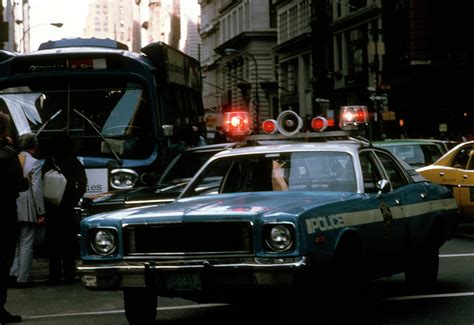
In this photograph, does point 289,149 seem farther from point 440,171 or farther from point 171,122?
point 440,171

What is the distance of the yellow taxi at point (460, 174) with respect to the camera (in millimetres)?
17359

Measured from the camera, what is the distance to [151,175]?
14.0 meters

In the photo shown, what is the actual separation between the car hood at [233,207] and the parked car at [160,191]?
2.05 meters

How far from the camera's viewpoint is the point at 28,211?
1373 centimetres

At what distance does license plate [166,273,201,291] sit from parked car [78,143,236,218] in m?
3.19

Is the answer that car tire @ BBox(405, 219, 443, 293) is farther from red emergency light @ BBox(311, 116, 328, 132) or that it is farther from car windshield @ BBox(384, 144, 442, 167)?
car windshield @ BBox(384, 144, 442, 167)

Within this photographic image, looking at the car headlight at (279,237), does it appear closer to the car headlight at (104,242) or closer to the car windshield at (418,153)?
the car headlight at (104,242)

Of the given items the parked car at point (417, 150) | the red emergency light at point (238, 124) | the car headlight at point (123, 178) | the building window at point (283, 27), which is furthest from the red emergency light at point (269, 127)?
the building window at point (283, 27)

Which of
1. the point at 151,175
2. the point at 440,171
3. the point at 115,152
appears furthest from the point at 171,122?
the point at 440,171

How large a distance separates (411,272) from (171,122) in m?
6.45

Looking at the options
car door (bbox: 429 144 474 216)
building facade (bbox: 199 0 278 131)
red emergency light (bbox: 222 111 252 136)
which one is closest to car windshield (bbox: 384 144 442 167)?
car door (bbox: 429 144 474 216)

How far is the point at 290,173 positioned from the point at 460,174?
26.8 ft

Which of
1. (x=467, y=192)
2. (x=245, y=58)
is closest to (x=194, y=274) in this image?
(x=467, y=192)

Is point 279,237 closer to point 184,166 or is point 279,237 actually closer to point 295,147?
point 295,147
